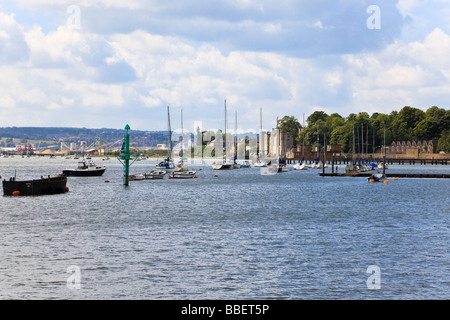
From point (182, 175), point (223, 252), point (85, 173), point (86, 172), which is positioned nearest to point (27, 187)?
point (223, 252)

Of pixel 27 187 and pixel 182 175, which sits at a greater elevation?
pixel 27 187

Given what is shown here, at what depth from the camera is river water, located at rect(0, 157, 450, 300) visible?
30172 mm

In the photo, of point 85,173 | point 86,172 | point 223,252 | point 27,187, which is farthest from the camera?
point 85,173

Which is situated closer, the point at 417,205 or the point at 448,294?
the point at 448,294

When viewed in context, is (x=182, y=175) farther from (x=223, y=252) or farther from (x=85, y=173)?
(x=223, y=252)

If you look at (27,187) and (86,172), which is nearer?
(27,187)

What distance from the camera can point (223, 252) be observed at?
134 feet

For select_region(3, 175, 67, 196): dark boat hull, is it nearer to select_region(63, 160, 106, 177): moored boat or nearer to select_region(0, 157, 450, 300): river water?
select_region(0, 157, 450, 300): river water

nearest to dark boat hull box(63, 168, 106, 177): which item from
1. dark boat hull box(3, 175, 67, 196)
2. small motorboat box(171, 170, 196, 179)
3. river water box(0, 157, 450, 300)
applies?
small motorboat box(171, 170, 196, 179)

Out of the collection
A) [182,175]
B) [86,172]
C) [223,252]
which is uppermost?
[86,172]

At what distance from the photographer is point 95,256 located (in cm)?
3934

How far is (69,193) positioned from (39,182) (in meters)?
10.4

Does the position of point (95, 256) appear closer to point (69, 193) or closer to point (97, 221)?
point (97, 221)
